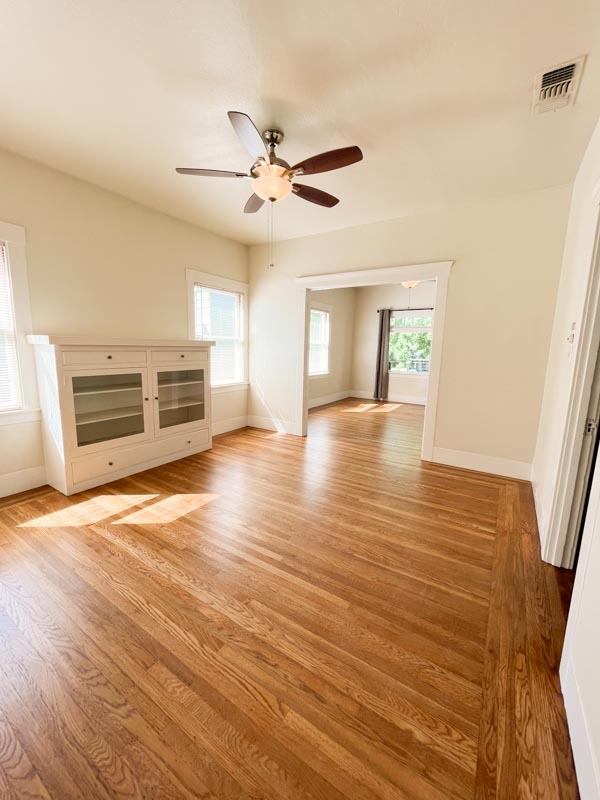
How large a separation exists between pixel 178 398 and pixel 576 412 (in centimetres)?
369

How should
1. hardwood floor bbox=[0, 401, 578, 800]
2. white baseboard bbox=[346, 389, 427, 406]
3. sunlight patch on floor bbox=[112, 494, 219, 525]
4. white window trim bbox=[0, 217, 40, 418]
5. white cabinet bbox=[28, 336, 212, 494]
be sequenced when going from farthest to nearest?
1. white baseboard bbox=[346, 389, 427, 406]
2. white cabinet bbox=[28, 336, 212, 494]
3. white window trim bbox=[0, 217, 40, 418]
4. sunlight patch on floor bbox=[112, 494, 219, 525]
5. hardwood floor bbox=[0, 401, 578, 800]

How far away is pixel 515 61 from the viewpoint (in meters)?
1.71

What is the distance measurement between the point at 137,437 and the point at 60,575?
5.43ft

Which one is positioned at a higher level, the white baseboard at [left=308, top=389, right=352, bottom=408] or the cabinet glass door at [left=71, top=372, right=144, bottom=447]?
the cabinet glass door at [left=71, top=372, right=144, bottom=447]

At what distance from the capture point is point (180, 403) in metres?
4.00

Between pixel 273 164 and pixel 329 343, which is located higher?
pixel 273 164

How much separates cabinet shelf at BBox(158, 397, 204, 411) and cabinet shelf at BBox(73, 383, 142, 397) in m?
0.38

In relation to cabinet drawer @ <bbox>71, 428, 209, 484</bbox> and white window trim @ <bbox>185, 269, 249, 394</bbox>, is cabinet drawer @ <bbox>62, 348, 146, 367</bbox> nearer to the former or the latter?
cabinet drawer @ <bbox>71, 428, 209, 484</bbox>

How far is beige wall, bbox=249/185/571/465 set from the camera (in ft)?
10.4

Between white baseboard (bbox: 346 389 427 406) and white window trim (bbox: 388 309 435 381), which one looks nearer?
white window trim (bbox: 388 309 435 381)

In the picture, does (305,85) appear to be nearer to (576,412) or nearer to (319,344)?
(576,412)

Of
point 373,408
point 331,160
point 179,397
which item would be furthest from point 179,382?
point 373,408

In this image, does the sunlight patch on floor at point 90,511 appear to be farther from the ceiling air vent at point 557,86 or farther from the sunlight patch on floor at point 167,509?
the ceiling air vent at point 557,86

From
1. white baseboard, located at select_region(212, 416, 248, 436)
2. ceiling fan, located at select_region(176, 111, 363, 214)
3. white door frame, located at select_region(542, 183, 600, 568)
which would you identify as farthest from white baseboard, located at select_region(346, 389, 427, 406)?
ceiling fan, located at select_region(176, 111, 363, 214)
